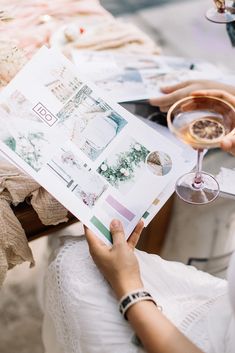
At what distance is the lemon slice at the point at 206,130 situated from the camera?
861mm

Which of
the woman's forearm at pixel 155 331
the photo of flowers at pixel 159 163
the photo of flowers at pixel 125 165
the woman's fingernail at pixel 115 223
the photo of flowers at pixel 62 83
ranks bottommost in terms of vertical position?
the woman's forearm at pixel 155 331

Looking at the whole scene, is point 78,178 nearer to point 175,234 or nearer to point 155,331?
point 155,331

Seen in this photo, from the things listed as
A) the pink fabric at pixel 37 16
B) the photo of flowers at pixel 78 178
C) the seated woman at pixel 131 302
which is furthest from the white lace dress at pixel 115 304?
the pink fabric at pixel 37 16

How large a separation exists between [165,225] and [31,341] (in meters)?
0.45

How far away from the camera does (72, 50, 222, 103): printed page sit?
110 cm

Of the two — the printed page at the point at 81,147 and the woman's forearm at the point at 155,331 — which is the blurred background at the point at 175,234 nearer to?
the printed page at the point at 81,147

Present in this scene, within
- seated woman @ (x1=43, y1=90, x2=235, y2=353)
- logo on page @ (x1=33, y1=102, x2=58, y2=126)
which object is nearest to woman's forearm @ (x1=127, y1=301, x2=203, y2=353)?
seated woman @ (x1=43, y1=90, x2=235, y2=353)

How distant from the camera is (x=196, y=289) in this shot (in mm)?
878

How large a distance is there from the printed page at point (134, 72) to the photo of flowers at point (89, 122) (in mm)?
134

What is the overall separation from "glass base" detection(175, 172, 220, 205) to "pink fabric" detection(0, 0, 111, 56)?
1.51 ft

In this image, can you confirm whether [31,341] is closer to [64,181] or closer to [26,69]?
[64,181]

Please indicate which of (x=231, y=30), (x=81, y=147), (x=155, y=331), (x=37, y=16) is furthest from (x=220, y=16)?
(x=155, y=331)

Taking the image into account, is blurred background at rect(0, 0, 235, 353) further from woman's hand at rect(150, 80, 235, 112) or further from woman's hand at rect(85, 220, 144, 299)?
woman's hand at rect(85, 220, 144, 299)

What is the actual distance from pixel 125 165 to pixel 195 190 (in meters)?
0.15
